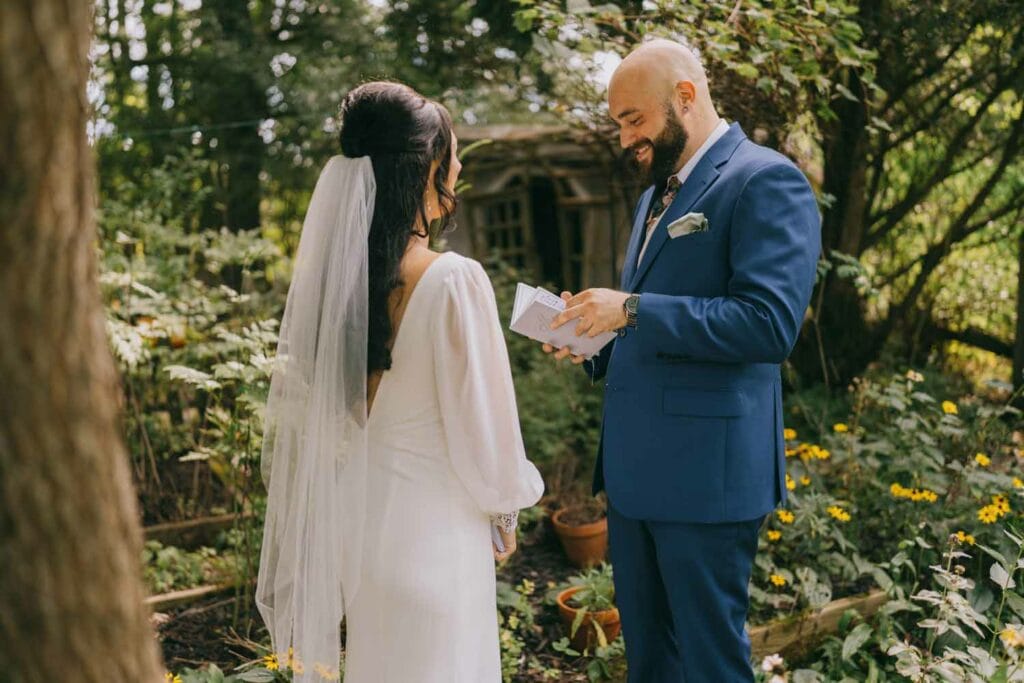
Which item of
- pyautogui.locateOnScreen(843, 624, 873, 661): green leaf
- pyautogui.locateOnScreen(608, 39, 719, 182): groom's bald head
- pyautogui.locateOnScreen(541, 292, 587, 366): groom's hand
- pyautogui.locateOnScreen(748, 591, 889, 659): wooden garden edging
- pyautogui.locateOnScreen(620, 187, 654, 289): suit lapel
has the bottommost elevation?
pyautogui.locateOnScreen(748, 591, 889, 659): wooden garden edging

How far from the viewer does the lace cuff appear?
2152 millimetres

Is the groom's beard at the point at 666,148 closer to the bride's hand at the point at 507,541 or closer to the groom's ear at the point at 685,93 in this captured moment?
the groom's ear at the point at 685,93

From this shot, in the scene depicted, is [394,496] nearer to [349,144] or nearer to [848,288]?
[349,144]

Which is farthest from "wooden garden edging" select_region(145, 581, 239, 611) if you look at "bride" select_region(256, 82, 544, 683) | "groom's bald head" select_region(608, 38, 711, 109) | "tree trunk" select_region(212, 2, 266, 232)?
"tree trunk" select_region(212, 2, 266, 232)

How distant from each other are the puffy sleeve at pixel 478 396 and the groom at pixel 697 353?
13.3 inches

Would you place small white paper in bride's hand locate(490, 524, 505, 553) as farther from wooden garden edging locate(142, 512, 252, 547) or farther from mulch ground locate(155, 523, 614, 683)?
wooden garden edging locate(142, 512, 252, 547)

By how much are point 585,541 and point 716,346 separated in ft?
6.59

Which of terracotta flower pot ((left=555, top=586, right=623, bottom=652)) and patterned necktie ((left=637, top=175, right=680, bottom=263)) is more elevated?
patterned necktie ((left=637, top=175, right=680, bottom=263))

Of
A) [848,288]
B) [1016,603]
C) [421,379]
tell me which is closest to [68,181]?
[421,379]

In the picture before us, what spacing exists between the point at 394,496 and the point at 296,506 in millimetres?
301

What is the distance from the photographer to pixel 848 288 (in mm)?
5801

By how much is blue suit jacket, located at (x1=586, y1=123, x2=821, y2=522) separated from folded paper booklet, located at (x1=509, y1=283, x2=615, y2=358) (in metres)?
0.17

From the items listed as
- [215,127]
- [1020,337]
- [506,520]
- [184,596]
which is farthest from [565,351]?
[215,127]

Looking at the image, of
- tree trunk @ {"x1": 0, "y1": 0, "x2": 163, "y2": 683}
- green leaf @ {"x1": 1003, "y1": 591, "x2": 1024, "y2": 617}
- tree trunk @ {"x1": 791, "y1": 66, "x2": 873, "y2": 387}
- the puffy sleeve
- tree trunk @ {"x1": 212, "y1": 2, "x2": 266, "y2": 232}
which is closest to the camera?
tree trunk @ {"x1": 0, "y1": 0, "x2": 163, "y2": 683}
